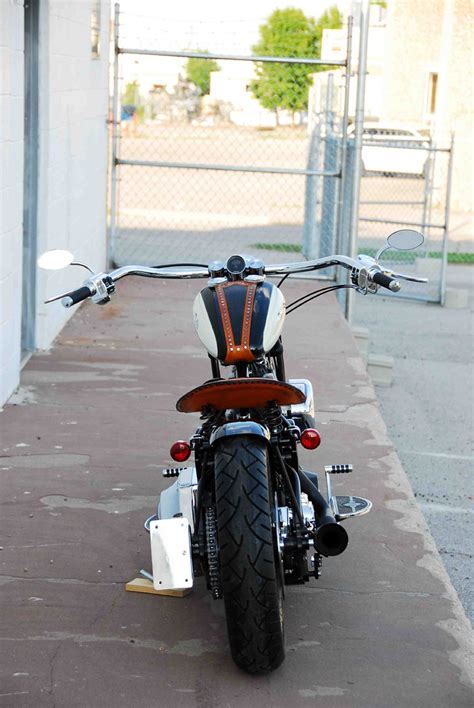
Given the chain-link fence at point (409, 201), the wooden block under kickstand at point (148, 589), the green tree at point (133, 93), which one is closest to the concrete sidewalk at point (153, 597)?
the wooden block under kickstand at point (148, 589)

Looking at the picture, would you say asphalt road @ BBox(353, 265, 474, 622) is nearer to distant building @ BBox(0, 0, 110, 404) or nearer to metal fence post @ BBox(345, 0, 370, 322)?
metal fence post @ BBox(345, 0, 370, 322)

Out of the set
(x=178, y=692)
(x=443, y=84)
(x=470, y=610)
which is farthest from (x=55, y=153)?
(x=443, y=84)

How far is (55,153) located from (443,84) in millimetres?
18067

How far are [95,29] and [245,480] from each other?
807 centimetres

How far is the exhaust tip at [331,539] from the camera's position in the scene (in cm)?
382

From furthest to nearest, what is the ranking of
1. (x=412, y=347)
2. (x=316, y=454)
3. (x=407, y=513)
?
(x=412, y=347) < (x=316, y=454) < (x=407, y=513)

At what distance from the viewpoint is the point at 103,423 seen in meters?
6.79

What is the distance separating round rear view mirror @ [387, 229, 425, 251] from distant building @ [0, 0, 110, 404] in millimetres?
3254

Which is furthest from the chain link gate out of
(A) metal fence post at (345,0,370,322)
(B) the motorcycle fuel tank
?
(B) the motorcycle fuel tank

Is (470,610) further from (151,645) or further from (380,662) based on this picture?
(151,645)

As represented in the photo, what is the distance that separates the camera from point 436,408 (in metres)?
8.61

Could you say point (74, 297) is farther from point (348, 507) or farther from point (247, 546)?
point (348, 507)

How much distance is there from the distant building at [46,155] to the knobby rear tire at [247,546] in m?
3.60

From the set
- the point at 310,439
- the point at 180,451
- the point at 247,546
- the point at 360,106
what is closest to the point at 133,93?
the point at 360,106
